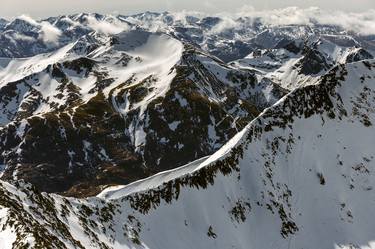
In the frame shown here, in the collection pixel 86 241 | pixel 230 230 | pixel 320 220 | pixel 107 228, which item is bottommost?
pixel 320 220

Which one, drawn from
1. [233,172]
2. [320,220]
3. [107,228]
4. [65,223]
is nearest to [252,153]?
[233,172]

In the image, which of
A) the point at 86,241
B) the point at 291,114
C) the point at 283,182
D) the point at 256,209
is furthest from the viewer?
the point at 291,114

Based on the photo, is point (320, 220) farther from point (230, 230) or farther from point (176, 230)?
point (176, 230)

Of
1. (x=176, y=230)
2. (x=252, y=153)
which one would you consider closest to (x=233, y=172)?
(x=252, y=153)

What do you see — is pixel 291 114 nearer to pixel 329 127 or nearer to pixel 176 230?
pixel 329 127

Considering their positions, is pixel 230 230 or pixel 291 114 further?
pixel 291 114

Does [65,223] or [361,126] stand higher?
[65,223]

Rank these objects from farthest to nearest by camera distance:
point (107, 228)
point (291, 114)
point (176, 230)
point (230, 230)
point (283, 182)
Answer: point (291, 114) → point (283, 182) → point (230, 230) → point (176, 230) → point (107, 228)
